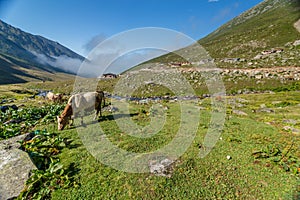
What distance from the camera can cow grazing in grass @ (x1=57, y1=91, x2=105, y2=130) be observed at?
14.4 metres

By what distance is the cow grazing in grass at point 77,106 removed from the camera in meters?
14.4

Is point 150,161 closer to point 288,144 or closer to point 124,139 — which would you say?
point 124,139

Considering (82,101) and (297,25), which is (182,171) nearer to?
(82,101)

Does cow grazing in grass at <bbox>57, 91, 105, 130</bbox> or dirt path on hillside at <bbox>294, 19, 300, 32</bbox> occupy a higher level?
dirt path on hillside at <bbox>294, 19, 300, 32</bbox>

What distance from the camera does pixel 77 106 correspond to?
1495 cm

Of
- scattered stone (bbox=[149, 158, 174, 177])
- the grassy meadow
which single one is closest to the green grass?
the grassy meadow

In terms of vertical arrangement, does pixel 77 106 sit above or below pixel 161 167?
above

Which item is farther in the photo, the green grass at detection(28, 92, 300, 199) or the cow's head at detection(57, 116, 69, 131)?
the cow's head at detection(57, 116, 69, 131)

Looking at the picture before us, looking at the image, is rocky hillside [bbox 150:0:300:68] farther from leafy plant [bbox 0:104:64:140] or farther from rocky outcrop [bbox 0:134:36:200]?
rocky outcrop [bbox 0:134:36:200]

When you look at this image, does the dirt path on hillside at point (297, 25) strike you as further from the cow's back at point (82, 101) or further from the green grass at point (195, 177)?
the cow's back at point (82, 101)

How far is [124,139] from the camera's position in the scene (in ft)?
39.4

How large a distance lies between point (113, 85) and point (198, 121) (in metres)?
62.6

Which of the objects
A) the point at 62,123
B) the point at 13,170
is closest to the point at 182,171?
the point at 13,170

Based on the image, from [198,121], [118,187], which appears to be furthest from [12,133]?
[198,121]
